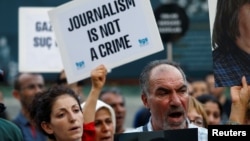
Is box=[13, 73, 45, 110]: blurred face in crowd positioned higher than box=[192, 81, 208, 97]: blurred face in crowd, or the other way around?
box=[13, 73, 45, 110]: blurred face in crowd

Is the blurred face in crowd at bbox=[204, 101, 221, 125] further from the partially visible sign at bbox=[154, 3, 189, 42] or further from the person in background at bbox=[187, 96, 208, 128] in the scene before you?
the partially visible sign at bbox=[154, 3, 189, 42]

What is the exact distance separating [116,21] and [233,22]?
1685 mm

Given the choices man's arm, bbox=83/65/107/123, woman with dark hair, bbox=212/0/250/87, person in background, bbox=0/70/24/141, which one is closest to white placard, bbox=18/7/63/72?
man's arm, bbox=83/65/107/123

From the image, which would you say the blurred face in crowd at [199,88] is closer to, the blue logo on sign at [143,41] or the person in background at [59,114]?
the blue logo on sign at [143,41]

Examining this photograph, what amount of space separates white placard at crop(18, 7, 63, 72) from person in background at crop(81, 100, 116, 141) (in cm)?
258

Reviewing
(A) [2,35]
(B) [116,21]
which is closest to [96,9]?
(B) [116,21]

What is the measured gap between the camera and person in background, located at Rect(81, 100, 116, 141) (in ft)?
27.9

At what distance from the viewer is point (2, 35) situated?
1719 centimetres

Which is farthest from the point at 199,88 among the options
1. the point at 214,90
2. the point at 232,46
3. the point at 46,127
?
the point at 232,46

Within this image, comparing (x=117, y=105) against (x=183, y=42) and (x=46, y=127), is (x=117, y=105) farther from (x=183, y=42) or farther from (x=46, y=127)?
(x=183, y=42)

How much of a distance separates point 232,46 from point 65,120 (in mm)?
1180

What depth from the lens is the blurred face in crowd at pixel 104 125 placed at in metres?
8.48

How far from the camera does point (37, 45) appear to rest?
11.5 m

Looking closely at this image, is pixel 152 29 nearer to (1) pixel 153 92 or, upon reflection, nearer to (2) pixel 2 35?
(1) pixel 153 92
